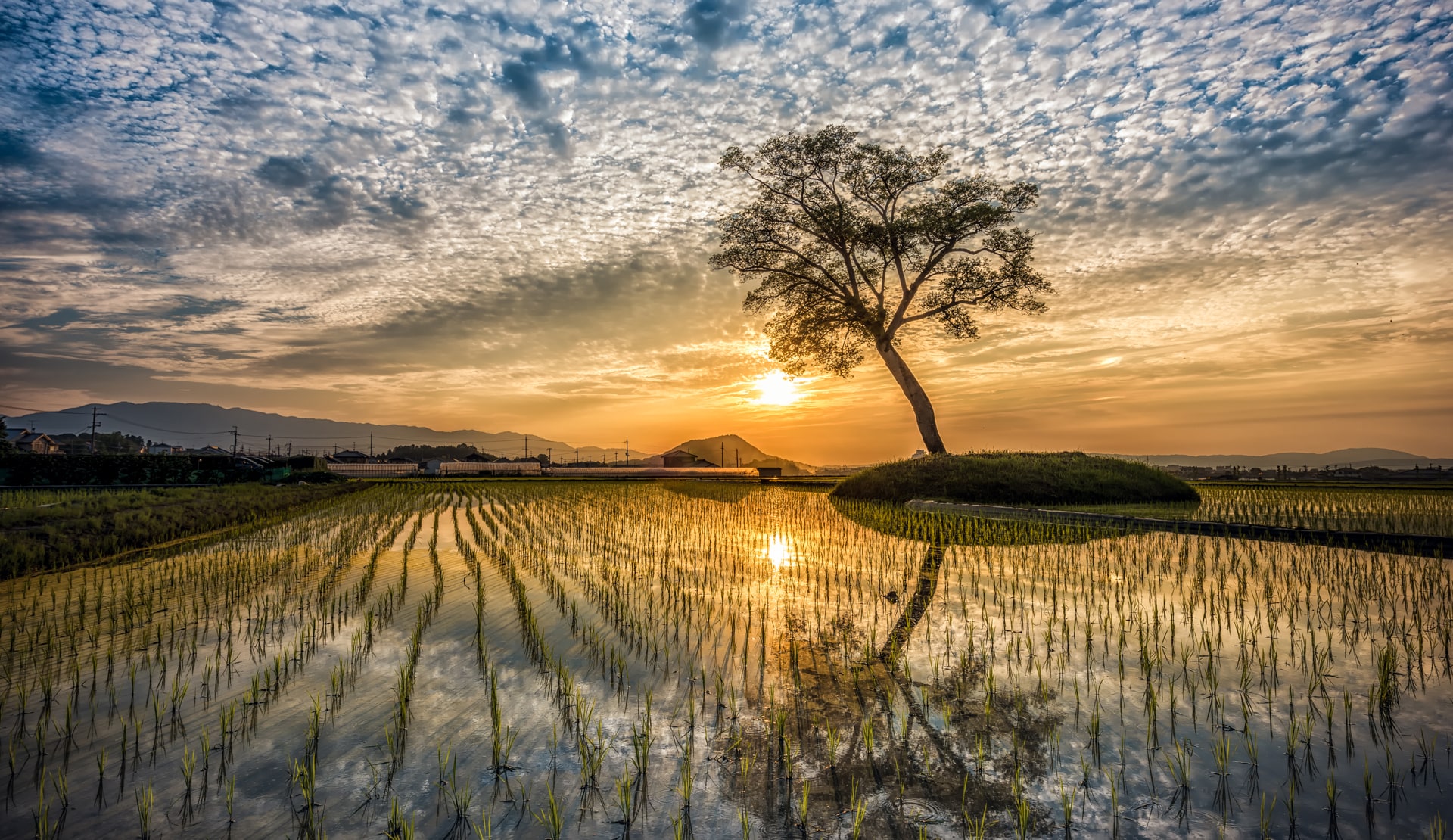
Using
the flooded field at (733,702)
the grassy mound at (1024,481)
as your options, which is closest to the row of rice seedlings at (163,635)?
the flooded field at (733,702)

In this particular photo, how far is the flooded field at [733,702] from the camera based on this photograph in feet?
8.36

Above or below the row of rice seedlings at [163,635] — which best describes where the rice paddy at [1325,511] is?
below

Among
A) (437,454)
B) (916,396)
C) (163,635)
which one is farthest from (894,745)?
(437,454)

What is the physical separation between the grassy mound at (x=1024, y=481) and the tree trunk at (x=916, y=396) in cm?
200

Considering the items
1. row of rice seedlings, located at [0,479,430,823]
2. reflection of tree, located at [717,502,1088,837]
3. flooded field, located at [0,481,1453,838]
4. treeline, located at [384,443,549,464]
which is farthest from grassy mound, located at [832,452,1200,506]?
treeline, located at [384,443,549,464]

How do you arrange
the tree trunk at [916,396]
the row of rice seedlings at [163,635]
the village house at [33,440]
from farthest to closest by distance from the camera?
1. the village house at [33,440]
2. the tree trunk at [916,396]
3. the row of rice seedlings at [163,635]

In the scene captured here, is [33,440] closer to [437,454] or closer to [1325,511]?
[437,454]

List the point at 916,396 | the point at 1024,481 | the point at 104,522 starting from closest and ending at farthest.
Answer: the point at 104,522 < the point at 1024,481 < the point at 916,396

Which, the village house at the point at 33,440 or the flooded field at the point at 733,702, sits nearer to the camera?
the flooded field at the point at 733,702

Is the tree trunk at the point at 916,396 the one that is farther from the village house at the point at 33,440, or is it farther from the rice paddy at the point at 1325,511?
the village house at the point at 33,440

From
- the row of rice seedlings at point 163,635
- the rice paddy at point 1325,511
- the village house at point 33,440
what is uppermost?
the village house at point 33,440

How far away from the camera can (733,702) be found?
3.68 m

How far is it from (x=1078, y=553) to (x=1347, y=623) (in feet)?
12.6

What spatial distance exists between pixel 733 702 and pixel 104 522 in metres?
13.3
